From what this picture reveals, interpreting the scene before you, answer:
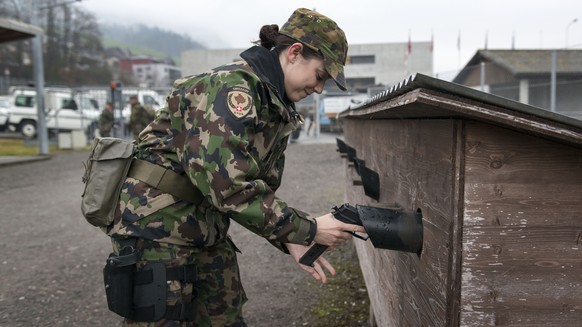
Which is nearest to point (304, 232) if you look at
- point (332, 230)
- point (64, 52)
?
point (332, 230)

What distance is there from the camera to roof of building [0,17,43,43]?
9.34 m

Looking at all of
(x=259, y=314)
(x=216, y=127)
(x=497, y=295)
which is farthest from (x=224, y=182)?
(x=259, y=314)

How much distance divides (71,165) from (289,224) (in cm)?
1206

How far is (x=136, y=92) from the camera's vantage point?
787 inches

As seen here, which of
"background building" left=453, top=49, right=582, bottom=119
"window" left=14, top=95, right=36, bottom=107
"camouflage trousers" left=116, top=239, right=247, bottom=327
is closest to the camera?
"camouflage trousers" left=116, top=239, right=247, bottom=327

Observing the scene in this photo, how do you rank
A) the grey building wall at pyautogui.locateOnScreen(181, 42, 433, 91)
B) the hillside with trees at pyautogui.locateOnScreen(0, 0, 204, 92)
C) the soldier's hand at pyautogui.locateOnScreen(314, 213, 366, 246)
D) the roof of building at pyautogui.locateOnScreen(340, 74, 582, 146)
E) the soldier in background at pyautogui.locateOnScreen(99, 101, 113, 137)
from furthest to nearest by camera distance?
the grey building wall at pyautogui.locateOnScreen(181, 42, 433, 91), the hillside with trees at pyautogui.locateOnScreen(0, 0, 204, 92), the soldier in background at pyautogui.locateOnScreen(99, 101, 113, 137), the soldier's hand at pyautogui.locateOnScreen(314, 213, 366, 246), the roof of building at pyautogui.locateOnScreen(340, 74, 582, 146)

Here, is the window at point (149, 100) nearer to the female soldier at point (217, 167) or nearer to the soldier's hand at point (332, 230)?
the female soldier at point (217, 167)

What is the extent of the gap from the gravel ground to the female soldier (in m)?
1.64

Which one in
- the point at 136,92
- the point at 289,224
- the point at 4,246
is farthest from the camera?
the point at 136,92

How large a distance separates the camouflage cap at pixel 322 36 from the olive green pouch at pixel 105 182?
813 mm

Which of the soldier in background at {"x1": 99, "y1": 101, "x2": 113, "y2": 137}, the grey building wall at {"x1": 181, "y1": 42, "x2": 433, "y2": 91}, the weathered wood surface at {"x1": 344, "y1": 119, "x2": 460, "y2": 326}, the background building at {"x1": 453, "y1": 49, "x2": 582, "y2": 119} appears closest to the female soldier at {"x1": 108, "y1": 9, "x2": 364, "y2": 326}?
the weathered wood surface at {"x1": 344, "y1": 119, "x2": 460, "y2": 326}

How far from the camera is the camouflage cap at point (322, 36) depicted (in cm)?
179

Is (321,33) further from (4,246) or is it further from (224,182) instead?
(4,246)

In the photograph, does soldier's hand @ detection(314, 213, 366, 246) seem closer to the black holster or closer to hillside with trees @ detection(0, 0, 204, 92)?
the black holster
